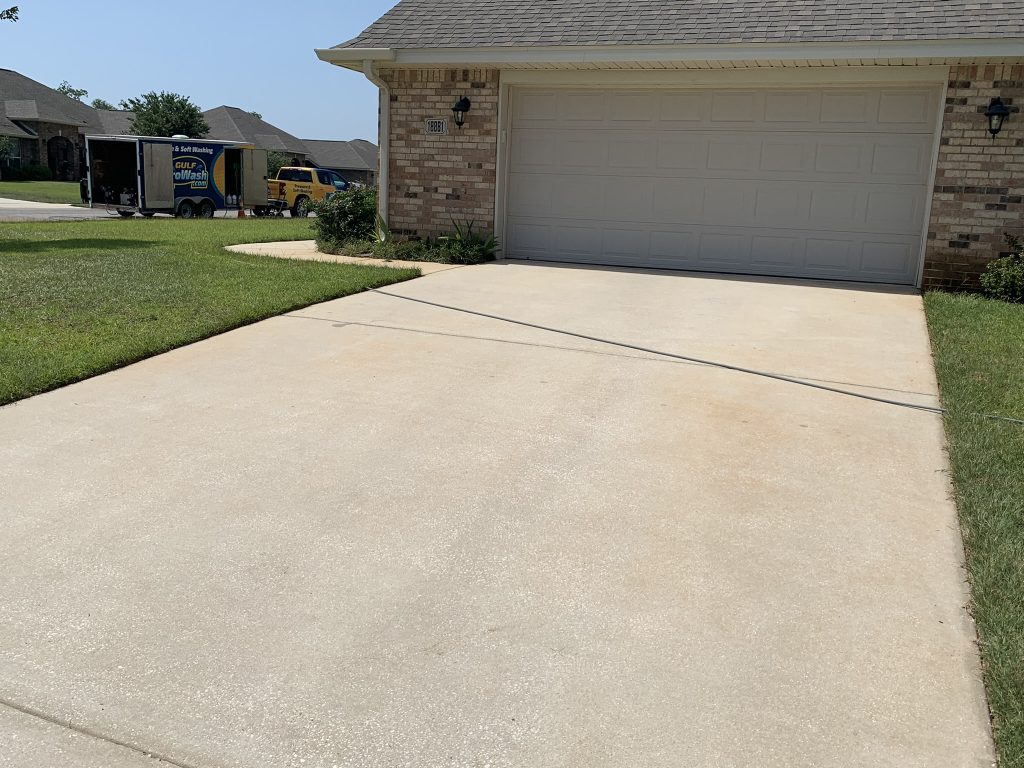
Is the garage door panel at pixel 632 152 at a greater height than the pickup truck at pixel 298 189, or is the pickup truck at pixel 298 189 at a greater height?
the garage door panel at pixel 632 152

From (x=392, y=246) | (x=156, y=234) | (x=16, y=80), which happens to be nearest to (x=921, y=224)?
(x=392, y=246)

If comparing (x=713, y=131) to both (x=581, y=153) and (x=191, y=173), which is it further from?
(x=191, y=173)

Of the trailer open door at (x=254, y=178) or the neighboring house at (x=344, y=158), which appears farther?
the neighboring house at (x=344, y=158)

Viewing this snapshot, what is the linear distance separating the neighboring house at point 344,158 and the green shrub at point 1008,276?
158ft

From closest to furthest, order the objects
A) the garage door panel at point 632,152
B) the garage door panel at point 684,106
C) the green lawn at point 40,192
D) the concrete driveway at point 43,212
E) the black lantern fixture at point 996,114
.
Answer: the black lantern fixture at point 996,114, the garage door panel at point 684,106, the garage door panel at point 632,152, the concrete driveway at point 43,212, the green lawn at point 40,192

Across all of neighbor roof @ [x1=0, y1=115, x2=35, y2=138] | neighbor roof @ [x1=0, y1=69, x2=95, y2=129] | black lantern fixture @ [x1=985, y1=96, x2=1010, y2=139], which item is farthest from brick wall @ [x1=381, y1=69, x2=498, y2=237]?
neighbor roof @ [x1=0, y1=69, x2=95, y2=129]

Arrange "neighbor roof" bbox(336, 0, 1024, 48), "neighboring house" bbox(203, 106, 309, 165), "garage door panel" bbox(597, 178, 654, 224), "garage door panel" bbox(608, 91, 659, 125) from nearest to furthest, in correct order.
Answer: "neighbor roof" bbox(336, 0, 1024, 48), "garage door panel" bbox(608, 91, 659, 125), "garage door panel" bbox(597, 178, 654, 224), "neighboring house" bbox(203, 106, 309, 165)

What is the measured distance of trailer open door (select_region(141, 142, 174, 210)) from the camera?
24.8m

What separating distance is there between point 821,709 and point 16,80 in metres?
57.2

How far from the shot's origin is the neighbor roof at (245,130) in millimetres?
50031

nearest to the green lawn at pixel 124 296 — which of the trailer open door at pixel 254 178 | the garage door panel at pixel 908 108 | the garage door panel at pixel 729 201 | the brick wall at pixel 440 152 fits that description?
the brick wall at pixel 440 152

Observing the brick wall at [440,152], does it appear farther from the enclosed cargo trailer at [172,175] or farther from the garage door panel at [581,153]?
the enclosed cargo trailer at [172,175]

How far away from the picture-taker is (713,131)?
1238cm

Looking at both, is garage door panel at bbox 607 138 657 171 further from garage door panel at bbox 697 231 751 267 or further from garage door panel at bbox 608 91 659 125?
garage door panel at bbox 697 231 751 267
